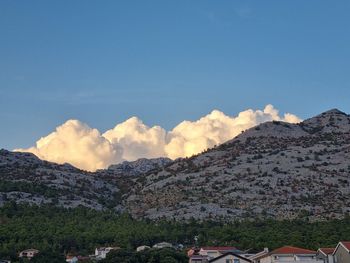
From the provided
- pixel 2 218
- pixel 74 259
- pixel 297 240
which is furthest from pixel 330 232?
pixel 2 218

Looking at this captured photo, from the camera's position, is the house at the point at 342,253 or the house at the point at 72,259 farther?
the house at the point at 72,259

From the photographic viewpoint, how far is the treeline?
5969 inches

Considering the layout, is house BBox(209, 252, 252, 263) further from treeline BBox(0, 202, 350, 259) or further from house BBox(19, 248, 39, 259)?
house BBox(19, 248, 39, 259)

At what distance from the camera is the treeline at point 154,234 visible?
15162 cm

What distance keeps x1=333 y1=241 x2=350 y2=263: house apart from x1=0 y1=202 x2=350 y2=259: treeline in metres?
24.6

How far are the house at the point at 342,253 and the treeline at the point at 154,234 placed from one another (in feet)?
80.7

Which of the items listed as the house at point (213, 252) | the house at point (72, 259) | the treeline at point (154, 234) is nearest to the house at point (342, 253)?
the treeline at point (154, 234)

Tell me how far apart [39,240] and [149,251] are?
47.5 metres

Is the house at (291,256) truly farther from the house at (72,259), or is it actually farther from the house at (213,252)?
the house at (72,259)

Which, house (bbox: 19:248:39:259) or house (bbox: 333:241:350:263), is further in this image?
house (bbox: 19:248:39:259)

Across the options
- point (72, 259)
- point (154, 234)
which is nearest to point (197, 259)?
point (72, 259)

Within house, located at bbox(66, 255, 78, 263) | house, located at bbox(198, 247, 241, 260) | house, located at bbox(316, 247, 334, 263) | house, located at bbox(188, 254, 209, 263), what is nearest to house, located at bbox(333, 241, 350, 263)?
house, located at bbox(316, 247, 334, 263)

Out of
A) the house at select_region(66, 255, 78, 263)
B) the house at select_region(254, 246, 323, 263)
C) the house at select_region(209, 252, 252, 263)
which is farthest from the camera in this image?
the house at select_region(66, 255, 78, 263)

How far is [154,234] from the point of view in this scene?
17050 cm
